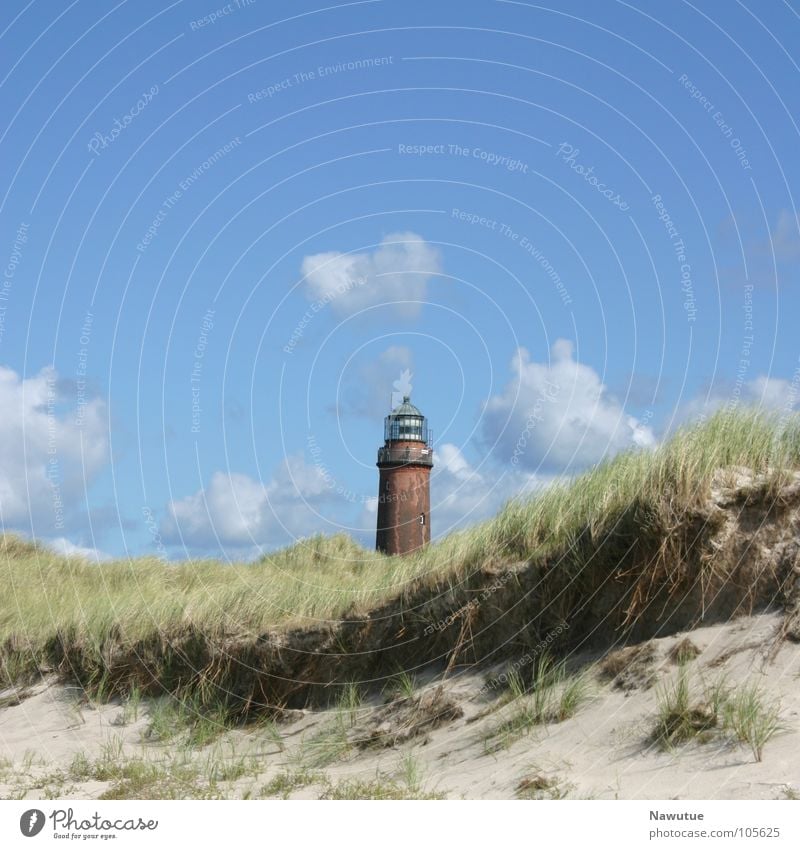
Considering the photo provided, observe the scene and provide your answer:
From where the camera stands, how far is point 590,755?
8.43 m

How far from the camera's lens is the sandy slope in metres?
7.59

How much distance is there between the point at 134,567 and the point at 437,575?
11.1m

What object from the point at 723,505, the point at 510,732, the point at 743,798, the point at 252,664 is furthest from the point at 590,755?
the point at 252,664

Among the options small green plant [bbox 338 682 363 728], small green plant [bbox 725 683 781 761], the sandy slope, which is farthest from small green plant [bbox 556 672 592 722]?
small green plant [bbox 338 682 363 728]

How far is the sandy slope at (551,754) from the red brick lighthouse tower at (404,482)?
24.1 metres

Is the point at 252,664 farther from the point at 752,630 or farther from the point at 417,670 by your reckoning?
the point at 752,630

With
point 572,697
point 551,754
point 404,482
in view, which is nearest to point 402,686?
point 572,697

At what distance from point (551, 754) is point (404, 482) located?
28.3 meters

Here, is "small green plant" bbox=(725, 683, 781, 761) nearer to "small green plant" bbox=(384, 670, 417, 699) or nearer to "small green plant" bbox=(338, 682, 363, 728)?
"small green plant" bbox=(384, 670, 417, 699)

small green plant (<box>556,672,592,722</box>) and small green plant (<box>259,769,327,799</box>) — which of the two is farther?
small green plant (<box>259,769,327,799</box>)

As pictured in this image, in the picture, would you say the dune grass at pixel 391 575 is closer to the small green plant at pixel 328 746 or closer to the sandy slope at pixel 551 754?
the sandy slope at pixel 551 754

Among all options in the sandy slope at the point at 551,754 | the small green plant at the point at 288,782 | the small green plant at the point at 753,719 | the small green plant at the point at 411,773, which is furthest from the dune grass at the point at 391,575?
the small green plant at the point at 288,782

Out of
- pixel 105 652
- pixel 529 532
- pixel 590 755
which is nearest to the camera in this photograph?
pixel 590 755
